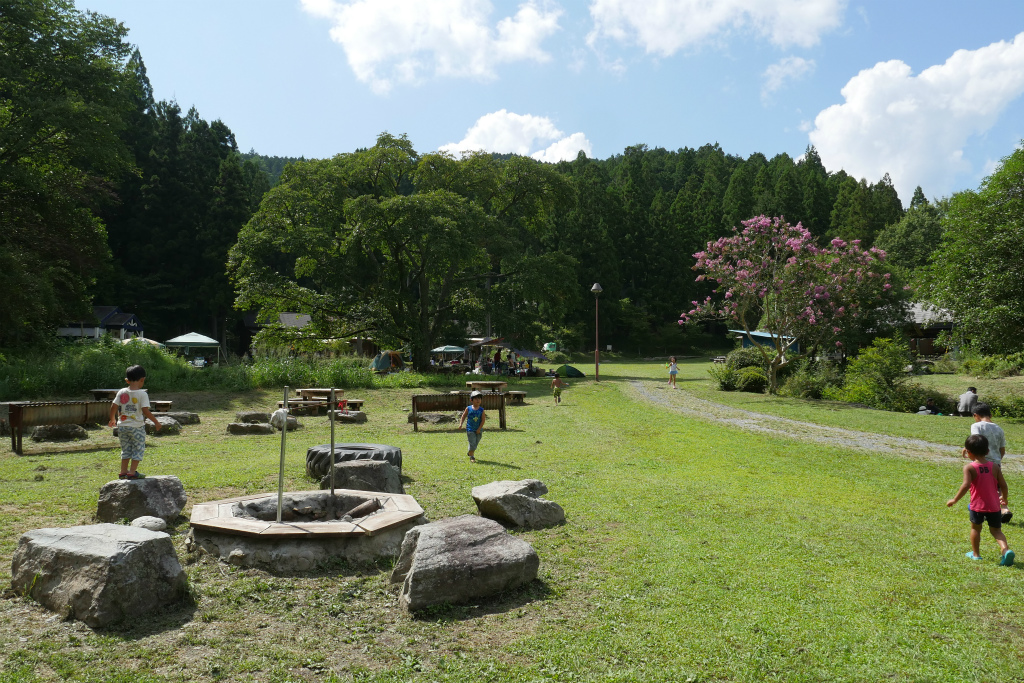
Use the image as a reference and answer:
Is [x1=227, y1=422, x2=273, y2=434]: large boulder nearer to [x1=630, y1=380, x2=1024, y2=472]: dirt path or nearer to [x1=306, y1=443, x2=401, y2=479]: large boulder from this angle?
[x1=306, y1=443, x2=401, y2=479]: large boulder

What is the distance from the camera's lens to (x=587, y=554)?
5.98 metres

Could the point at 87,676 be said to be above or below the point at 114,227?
below

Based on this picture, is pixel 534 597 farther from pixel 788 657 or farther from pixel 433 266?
pixel 433 266

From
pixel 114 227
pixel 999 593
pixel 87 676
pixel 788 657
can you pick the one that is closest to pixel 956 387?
pixel 999 593

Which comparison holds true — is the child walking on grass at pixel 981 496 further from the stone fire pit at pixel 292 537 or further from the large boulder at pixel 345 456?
the large boulder at pixel 345 456

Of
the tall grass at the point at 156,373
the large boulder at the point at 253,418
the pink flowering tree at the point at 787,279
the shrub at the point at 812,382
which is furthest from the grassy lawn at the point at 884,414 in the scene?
the large boulder at the point at 253,418

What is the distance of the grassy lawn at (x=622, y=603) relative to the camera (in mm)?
3912

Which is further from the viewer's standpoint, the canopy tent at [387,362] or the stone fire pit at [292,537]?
the canopy tent at [387,362]

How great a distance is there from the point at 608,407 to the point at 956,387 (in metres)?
15.2

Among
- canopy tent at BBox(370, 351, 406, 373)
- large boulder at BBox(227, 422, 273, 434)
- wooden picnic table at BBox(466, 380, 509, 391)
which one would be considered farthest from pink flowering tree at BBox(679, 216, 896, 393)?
large boulder at BBox(227, 422, 273, 434)

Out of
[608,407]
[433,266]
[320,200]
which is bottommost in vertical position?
[608,407]

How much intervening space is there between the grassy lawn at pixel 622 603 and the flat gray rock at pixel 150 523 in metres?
0.21

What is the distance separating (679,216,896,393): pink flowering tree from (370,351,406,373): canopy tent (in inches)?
609

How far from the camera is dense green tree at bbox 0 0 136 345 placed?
72.2 ft
